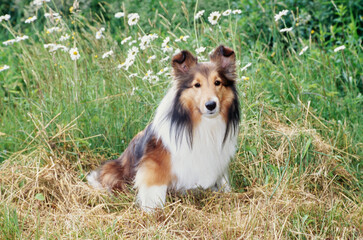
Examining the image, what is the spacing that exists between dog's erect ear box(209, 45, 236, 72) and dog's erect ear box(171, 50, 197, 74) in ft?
0.60

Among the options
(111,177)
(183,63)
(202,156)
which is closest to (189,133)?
(202,156)

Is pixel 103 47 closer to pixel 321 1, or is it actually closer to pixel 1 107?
pixel 1 107

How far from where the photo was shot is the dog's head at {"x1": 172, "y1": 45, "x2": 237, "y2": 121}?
3.97 metres

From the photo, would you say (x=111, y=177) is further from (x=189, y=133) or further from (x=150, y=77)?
(x=150, y=77)

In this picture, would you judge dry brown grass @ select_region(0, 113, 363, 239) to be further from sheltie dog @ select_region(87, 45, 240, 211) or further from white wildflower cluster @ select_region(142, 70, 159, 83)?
white wildflower cluster @ select_region(142, 70, 159, 83)

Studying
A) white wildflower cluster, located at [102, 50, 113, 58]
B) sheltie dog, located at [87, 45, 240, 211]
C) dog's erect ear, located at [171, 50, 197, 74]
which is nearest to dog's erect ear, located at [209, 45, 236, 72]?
sheltie dog, located at [87, 45, 240, 211]

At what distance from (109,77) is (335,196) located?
280cm

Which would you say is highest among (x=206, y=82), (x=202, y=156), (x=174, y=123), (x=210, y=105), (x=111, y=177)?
(x=206, y=82)

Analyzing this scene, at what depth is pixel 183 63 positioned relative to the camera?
417 centimetres

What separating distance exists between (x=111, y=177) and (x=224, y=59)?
1478 millimetres

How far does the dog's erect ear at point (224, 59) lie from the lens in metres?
4.19

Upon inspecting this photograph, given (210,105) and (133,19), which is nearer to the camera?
(210,105)

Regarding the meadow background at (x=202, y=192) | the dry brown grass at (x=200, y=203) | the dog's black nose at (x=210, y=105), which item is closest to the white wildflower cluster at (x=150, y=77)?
the meadow background at (x=202, y=192)

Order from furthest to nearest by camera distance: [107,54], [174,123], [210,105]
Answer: [107,54]
[174,123]
[210,105]
